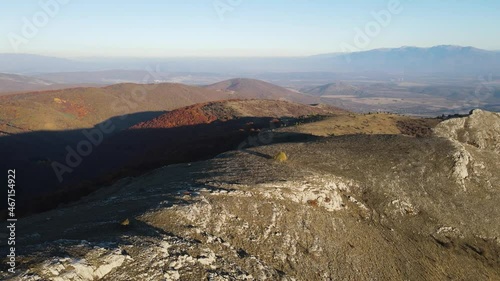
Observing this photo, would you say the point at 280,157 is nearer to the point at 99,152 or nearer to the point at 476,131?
the point at 476,131

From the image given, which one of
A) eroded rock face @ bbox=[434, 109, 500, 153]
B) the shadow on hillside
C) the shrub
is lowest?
the shadow on hillside

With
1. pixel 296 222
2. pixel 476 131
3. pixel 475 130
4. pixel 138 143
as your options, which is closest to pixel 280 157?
pixel 296 222

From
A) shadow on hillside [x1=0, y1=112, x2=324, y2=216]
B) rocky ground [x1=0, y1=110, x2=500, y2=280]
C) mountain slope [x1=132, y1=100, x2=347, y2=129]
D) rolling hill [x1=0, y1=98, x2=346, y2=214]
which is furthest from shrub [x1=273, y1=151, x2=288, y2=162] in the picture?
mountain slope [x1=132, y1=100, x2=347, y2=129]

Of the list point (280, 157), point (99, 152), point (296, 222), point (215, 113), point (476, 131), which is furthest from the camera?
point (215, 113)

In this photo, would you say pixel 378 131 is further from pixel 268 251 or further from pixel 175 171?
pixel 268 251

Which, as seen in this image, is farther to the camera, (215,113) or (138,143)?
(215,113)

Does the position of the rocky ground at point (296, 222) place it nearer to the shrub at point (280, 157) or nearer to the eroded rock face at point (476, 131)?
the shrub at point (280, 157)

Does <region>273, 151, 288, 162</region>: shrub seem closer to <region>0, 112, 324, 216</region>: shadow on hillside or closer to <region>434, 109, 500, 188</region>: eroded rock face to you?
<region>0, 112, 324, 216</region>: shadow on hillside
